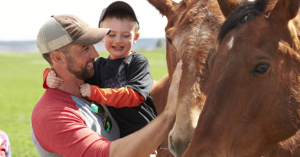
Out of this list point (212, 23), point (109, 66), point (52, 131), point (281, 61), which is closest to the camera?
point (281, 61)

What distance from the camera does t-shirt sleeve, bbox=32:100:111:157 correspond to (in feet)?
6.79

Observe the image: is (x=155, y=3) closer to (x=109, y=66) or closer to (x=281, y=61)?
(x=109, y=66)

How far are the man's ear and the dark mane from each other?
1532 millimetres

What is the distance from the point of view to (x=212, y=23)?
7.98ft

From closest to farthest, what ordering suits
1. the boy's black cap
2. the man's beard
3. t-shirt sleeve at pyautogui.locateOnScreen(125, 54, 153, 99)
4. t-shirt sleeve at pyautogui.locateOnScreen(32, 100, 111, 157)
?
t-shirt sleeve at pyautogui.locateOnScreen(32, 100, 111, 157), the man's beard, t-shirt sleeve at pyautogui.locateOnScreen(125, 54, 153, 99), the boy's black cap

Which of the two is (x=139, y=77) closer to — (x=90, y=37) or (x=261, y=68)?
(x=90, y=37)

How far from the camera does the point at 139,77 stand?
288 centimetres

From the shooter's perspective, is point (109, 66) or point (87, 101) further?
point (109, 66)

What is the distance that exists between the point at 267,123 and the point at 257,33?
620 millimetres

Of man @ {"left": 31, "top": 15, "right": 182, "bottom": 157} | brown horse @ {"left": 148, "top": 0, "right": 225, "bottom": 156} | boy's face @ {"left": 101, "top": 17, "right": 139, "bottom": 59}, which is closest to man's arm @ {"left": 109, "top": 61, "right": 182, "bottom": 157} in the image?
man @ {"left": 31, "top": 15, "right": 182, "bottom": 157}

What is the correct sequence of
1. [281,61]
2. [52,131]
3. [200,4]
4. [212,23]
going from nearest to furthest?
[281,61]
[52,131]
[212,23]
[200,4]

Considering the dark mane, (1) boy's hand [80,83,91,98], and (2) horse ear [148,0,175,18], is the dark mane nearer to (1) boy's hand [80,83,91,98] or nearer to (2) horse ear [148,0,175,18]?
(2) horse ear [148,0,175,18]

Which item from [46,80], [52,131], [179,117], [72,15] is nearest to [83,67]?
[46,80]

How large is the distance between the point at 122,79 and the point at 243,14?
1553mm
